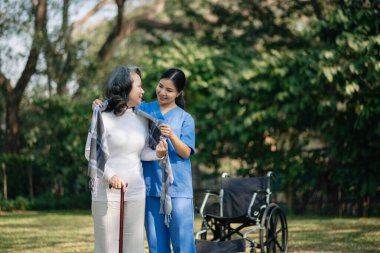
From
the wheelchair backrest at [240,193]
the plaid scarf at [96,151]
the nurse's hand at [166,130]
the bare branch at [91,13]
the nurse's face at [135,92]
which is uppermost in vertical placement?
the bare branch at [91,13]

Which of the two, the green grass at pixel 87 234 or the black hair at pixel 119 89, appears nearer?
the black hair at pixel 119 89

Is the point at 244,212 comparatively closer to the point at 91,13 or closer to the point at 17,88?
the point at 17,88

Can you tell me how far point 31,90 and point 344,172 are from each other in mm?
7249

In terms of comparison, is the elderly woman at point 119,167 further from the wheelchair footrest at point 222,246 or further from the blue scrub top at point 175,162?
the wheelchair footrest at point 222,246

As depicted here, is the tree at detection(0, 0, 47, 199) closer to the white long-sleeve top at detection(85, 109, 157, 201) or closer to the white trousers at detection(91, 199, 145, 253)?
the white long-sleeve top at detection(85, 109, 157, 201)

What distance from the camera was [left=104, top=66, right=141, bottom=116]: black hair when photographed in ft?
13.9

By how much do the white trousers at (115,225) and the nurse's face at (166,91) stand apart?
80 cm

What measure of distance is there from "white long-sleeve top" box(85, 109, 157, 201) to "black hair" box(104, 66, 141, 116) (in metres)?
0.04

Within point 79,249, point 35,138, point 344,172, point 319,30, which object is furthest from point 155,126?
point 35,138

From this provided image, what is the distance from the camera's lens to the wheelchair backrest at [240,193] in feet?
23.3

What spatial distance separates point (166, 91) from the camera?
4.82 metres

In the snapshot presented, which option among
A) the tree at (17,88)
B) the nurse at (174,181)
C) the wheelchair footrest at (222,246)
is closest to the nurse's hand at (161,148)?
the nurse at (174,181)

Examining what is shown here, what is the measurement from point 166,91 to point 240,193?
101 inches

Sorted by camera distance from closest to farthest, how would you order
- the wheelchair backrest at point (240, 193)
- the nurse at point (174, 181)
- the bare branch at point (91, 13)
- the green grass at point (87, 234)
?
the nurse at point (174, 181)
the wheelchair backrest at point (240, 193)
the green grass at point (87, 234)
the bare branch at point (91, 13)
